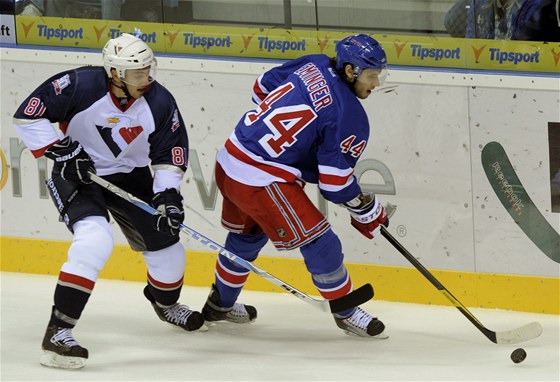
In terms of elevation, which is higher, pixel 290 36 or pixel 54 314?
pixel 290 36

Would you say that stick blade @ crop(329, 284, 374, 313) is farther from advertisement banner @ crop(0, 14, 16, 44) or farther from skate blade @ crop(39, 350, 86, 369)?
advertisement banner @ crop(0, 14, 16, 44)

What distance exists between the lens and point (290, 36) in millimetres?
5188

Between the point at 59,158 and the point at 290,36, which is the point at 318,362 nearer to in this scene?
the point at 59,158

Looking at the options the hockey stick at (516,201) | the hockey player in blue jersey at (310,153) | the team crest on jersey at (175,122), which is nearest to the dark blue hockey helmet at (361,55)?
the hockey player in blue jersey at (310,153)

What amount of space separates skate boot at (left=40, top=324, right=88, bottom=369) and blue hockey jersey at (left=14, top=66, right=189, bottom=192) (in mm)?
586

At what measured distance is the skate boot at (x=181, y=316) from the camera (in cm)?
465

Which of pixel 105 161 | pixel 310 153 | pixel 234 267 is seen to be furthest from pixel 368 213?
pixel 105 161

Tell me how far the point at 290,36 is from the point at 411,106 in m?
0.60

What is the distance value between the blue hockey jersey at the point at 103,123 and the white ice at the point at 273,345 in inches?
23.8

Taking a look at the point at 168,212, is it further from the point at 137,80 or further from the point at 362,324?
the point at 362,324

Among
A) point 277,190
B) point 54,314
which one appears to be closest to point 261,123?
point 277,190

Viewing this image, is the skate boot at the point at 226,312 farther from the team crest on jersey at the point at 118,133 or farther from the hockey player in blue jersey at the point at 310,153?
the team crest on jersey at the point at 118,133

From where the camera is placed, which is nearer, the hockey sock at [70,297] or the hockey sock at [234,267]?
the hockey sock at [70,297]

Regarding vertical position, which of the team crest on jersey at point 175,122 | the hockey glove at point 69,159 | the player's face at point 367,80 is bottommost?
the hockey glove at point 69,159
